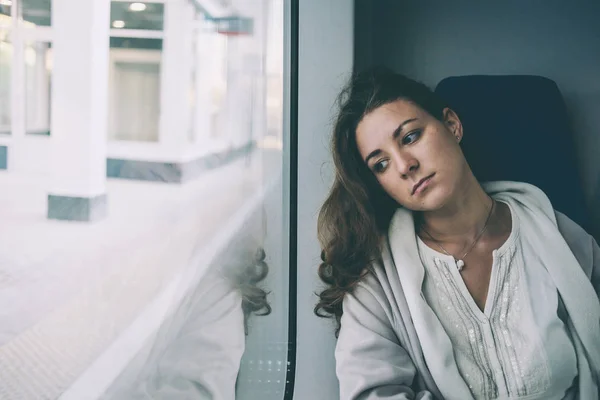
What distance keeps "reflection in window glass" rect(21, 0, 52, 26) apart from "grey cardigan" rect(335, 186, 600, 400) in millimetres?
703

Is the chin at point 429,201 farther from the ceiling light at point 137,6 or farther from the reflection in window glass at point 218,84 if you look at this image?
the ceiling light at point 137,6

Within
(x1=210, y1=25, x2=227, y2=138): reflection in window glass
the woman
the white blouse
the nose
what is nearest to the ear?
the woman

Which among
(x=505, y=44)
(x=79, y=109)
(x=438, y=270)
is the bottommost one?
(x=438, y=270)

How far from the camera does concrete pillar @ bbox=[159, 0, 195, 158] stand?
0.58 m

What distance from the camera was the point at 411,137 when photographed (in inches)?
38.6

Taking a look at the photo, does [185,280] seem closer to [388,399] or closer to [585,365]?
[388,399]

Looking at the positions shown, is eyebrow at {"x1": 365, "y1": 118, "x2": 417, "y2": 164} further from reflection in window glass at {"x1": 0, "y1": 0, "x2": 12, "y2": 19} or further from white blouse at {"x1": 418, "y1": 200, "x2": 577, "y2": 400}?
reflection in window glass at {"x1": 0, "y1": 0, "x2": 12, "y2": 19}

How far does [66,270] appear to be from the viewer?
0.50 m

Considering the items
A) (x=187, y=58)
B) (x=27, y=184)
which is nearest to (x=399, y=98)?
(x=187, y=58)

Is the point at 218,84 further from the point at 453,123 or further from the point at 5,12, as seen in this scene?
the point at 453,123

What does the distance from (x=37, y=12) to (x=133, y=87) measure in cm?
11

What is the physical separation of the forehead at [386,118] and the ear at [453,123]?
56 mm

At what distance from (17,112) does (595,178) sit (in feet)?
3.81

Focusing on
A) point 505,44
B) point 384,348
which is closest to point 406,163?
point 384,348
